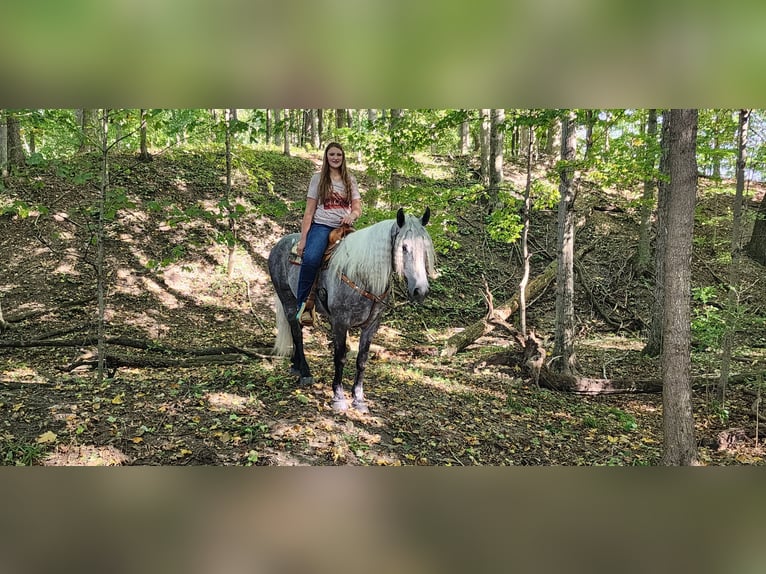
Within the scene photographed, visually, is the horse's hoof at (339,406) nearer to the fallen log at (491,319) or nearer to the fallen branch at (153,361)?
the fallen branch at (153,361)

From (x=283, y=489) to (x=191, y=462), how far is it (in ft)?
6.06

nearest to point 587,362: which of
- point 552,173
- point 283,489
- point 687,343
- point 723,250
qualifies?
point 552,173

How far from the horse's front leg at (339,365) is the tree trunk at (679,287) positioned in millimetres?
2545

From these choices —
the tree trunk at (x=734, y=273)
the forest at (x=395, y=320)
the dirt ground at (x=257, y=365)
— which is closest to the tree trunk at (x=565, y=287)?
the forest at (x=395, y=320)

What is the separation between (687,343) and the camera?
3076 millimetres

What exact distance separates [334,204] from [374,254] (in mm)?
631

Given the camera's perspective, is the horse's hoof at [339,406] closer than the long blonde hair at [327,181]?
No

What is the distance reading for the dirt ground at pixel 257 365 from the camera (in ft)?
10.3

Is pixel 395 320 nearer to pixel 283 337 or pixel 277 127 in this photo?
pixel 283 337

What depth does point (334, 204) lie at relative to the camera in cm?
363

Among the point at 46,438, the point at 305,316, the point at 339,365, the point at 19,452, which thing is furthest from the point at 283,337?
the point at 19,452
